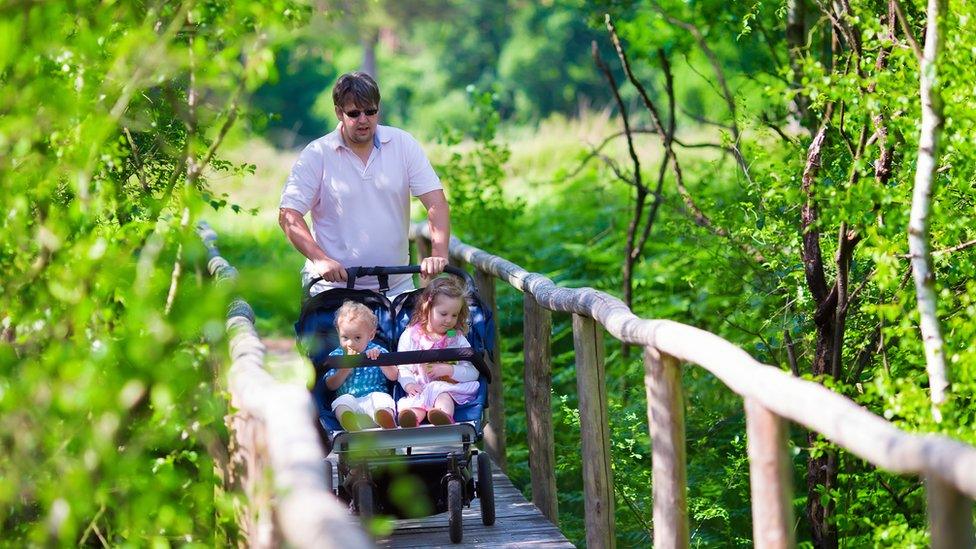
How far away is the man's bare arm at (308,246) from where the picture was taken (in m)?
5.41

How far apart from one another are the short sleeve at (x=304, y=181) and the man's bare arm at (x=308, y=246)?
4cm

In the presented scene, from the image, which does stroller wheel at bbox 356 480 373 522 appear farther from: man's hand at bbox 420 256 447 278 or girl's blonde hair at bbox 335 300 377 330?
man's hand at bbox 420 256 447 278

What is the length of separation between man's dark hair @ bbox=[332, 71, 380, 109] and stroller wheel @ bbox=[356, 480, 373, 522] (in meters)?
1.54

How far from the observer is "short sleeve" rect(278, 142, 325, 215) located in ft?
18.8

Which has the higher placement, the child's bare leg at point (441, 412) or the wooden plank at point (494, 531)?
the child's bare leg at point (441, 412)

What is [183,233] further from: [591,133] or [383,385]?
[591,133]

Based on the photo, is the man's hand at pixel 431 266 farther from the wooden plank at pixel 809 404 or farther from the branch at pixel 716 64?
the branch at pixel 716 64

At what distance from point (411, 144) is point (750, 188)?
1.41 meters

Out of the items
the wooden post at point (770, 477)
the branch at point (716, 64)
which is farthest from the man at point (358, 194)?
the wooden post at point (770, 477)

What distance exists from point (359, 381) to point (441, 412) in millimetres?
358

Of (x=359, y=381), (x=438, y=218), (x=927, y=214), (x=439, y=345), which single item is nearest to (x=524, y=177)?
(x=438, y=218)

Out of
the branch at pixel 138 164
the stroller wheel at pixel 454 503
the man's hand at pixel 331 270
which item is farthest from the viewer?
the man's hand at pixel 331 270

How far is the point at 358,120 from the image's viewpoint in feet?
18.5

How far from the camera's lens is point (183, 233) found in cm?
327
